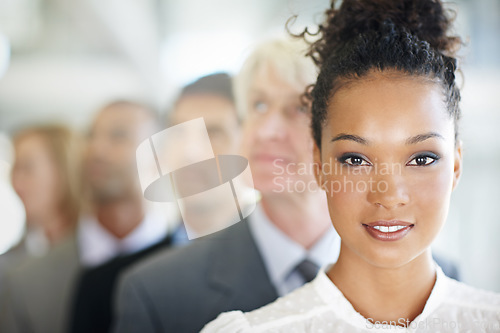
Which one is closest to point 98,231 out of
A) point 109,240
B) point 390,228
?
point 109,240

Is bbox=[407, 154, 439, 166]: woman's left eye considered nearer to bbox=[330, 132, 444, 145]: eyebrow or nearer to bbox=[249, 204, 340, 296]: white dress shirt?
bbox=[330, 132, 444, 145]: eyebrow

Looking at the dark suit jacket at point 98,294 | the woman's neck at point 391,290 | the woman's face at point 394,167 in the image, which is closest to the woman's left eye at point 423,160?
the woman's face at point 394,167

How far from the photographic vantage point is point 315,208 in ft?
3.08

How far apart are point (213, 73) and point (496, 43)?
645 millimetres

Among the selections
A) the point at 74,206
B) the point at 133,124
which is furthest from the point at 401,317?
the point at 74,206

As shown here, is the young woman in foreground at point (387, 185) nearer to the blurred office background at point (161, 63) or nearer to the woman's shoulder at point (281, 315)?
the woman's shoulder at point (281, 315)

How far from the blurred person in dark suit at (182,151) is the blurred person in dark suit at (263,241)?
0.21 feet

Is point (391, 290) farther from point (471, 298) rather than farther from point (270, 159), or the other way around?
point (270, 159)

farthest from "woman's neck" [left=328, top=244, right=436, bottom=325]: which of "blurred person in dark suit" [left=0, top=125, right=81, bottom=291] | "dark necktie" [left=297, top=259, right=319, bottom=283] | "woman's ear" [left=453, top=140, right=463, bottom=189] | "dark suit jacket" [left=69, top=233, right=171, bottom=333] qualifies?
"blurred person in dark suit" [left=0, top=125, right=81, bottom=291]

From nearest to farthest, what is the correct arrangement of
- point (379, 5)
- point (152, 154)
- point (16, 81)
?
point (379, 5)
point (152, 154)
point (16, 81)

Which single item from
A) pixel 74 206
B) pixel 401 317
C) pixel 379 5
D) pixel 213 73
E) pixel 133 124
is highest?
pixel 379 5

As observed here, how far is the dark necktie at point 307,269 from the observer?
89 centimetres

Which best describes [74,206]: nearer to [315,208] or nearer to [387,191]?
[315,208]

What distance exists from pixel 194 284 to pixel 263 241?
0.15 m
